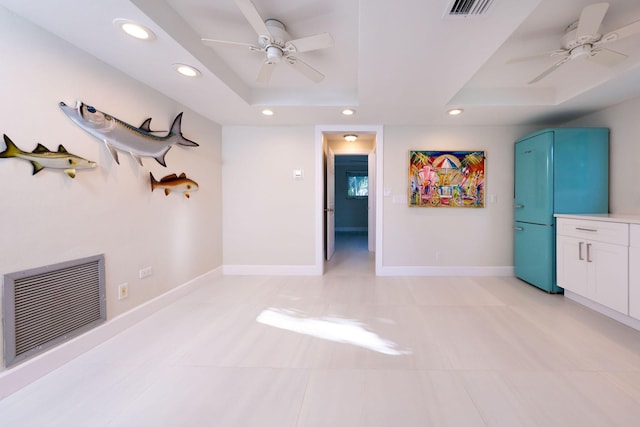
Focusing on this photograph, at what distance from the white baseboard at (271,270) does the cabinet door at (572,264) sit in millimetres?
2734

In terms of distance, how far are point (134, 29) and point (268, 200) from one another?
2.26 m

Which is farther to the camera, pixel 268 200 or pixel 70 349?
pixel 268 200

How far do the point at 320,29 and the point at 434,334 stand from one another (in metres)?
2.48

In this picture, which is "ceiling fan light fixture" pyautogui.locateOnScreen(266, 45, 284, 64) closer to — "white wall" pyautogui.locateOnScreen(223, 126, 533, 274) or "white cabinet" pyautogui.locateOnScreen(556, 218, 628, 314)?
"white wall" pyautogui.locateOnScreen(223, 126, 533, 274)

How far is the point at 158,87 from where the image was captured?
2.25m

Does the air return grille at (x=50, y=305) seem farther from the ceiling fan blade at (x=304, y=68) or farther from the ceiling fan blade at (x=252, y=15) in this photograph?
the ceiling fan blade at (x=304, y=68)

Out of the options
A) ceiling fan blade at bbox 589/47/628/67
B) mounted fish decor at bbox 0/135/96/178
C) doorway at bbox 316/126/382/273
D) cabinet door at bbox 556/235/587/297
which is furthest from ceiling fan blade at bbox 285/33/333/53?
cabinet door at bbox 556/235/587/297

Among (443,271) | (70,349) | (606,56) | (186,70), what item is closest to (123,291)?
(70,349)

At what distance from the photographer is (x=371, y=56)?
1762mm

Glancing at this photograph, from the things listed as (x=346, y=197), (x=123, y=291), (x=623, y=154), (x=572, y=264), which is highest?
(x=623, y=154)

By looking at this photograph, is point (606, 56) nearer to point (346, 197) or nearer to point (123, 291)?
point (123, 291)

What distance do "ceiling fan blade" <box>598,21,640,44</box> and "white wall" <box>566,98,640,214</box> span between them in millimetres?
1473

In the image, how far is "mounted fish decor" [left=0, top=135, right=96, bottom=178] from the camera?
133 cm

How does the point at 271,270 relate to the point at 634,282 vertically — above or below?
below
